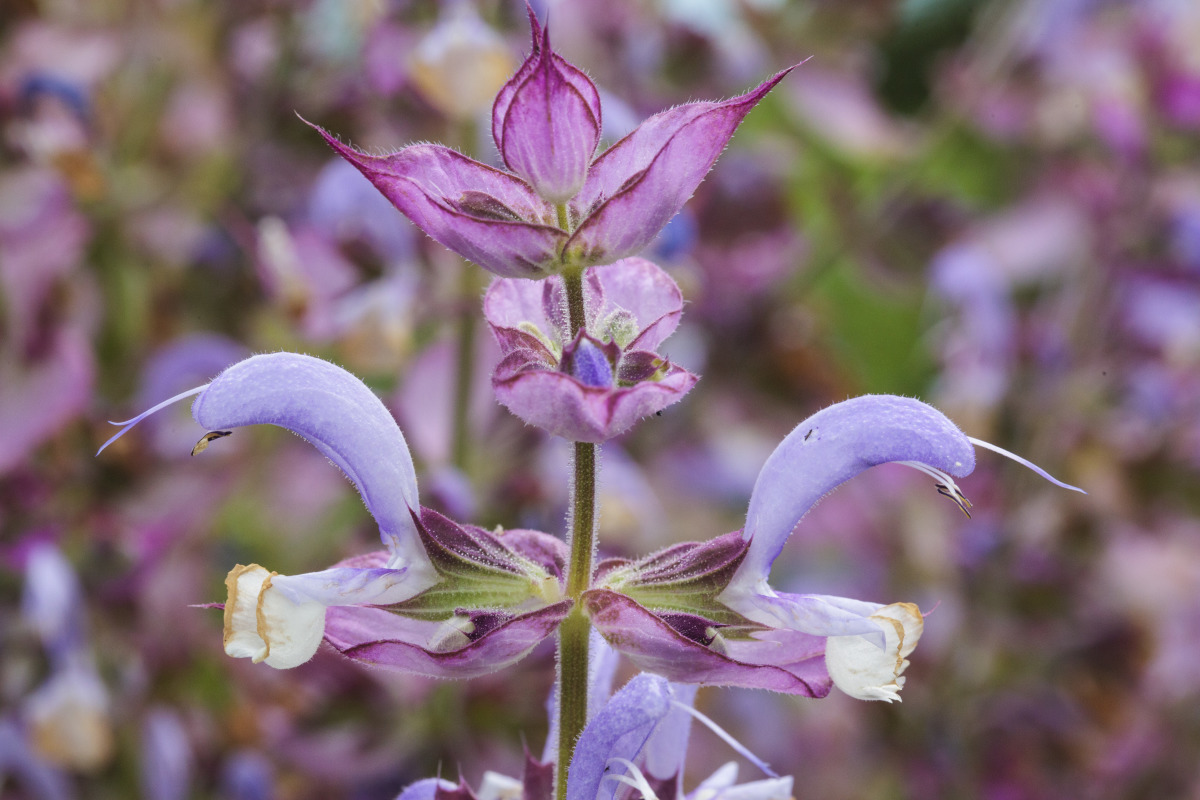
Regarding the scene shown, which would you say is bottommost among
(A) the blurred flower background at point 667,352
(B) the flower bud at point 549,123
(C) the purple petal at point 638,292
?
(A) the blurred flower background at point 667,352

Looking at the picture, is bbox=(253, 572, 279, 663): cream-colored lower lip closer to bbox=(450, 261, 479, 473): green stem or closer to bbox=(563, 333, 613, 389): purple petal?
bbox=(563, 333, 613, 389): purple petal

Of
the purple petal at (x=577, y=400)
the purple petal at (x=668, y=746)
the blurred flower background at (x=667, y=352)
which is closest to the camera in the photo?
the purple petal at (x=577, y=400)

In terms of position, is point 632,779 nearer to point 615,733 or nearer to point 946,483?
point 615,733

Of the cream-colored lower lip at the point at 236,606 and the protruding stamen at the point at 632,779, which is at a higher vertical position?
the cream-colored lower lip at the point at 236,606

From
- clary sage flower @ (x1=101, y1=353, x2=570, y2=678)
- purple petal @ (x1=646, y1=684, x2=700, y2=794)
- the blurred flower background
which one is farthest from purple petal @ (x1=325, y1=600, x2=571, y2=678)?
the blurred flower background

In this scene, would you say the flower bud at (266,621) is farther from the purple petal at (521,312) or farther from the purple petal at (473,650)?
the purple petal at (521,312)

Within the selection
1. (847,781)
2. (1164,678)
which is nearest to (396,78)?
(847,781)

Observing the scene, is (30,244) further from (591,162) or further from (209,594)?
(591,162)

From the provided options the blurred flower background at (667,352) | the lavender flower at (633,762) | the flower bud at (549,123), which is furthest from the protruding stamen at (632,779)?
the blurred flower background at (667,352)

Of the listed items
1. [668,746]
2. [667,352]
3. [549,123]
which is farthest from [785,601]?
[667,352]
